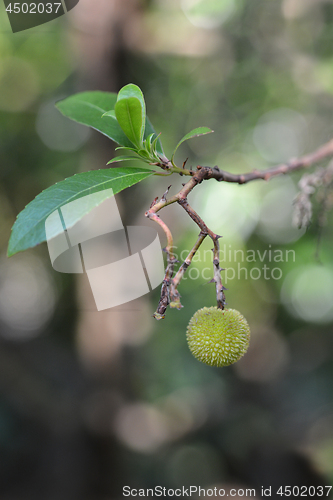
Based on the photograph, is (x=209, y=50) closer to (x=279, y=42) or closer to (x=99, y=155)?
(x=279, y=42)

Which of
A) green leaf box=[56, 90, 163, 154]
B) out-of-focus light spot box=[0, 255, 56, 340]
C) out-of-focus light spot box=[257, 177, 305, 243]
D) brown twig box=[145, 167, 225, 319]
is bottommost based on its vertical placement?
out-of-focus light spot box=[0, 255, 56, 340]

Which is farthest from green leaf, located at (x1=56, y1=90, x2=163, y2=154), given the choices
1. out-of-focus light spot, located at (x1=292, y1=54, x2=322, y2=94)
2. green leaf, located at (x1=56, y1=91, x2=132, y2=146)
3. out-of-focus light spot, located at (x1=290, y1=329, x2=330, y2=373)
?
out-of-focus light spot, located at (x1=290, y1=329, x2=330, y2=373)

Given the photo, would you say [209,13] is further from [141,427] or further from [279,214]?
[141,427]

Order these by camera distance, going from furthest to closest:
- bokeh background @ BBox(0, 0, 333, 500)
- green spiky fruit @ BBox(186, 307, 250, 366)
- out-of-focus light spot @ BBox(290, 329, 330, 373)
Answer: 1. out-of-focus light spot @ BBox(290, 329, 330, 373)
2. bokeh background @ BBox(0, 0, 333, 500)
3. green spiky fruit @ BBox(186, 307, 250, 366)

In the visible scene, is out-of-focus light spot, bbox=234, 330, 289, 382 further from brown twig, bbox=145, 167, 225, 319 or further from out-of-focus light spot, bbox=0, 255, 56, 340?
brown twig, bbox=145, 167, 225, 319

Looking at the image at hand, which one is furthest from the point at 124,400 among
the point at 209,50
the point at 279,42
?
the point at 279,42
